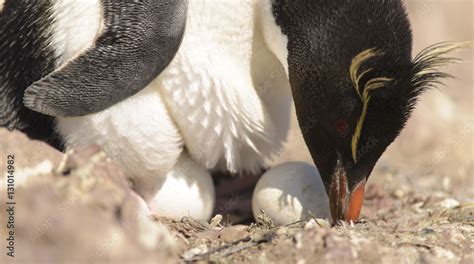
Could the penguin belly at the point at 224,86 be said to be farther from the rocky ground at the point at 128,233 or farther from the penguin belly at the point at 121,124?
the rocky ground at the point at 128,233

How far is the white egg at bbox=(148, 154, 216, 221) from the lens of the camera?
9.66ft

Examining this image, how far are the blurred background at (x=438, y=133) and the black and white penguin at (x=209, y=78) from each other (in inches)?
50.1

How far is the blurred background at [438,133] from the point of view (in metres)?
4.23

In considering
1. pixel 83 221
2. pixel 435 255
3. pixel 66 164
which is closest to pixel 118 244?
pixel 83 221

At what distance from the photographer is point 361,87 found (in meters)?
2.51

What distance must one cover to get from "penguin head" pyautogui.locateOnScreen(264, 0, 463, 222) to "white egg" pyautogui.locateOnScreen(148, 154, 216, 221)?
0.53 meters

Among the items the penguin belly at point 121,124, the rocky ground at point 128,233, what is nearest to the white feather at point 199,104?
the penguin belly at point 121,124

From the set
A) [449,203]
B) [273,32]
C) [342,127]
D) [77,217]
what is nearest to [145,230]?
[77,217]

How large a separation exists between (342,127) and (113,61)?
864 millimetres

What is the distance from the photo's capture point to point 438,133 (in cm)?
496

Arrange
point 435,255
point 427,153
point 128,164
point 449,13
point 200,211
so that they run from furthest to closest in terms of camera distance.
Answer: point 449,13 → point 427,153 → point 200,211 → point 128,164 → point 435,255

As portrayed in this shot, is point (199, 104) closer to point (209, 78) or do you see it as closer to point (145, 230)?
point (209, 78)

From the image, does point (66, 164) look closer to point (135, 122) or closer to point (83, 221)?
point (83, 221)

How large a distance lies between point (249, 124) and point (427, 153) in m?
2.33
